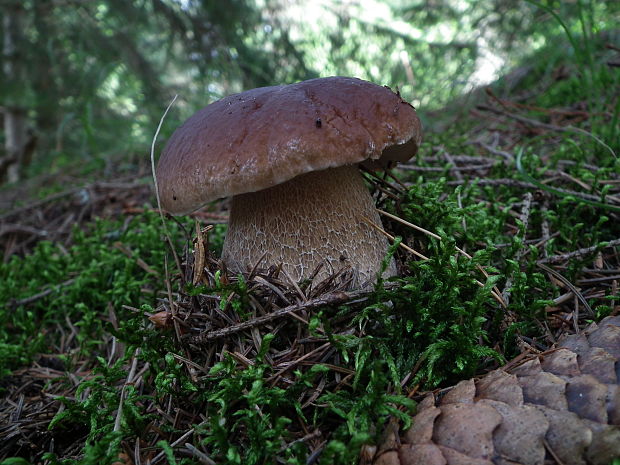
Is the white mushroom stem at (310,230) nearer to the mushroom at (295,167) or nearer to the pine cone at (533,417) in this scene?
the mushroom at (295,167)

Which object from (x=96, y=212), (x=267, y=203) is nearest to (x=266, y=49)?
(x=96, y=212)

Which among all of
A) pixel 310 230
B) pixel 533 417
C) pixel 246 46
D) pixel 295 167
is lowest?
pixel 533 417

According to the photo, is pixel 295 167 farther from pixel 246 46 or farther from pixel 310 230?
pixel 246 46

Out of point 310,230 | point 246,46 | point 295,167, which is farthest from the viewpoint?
point 246,46

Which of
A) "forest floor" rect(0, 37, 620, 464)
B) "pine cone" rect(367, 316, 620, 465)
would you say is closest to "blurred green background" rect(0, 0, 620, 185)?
"forest floor" rect(0, 37, 620, 464)

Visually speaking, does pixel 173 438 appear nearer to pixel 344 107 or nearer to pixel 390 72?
pixel 344 107

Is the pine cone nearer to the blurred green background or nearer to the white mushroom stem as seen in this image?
the white mushroom stem

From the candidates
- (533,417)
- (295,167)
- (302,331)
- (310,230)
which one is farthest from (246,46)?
(533,417)
